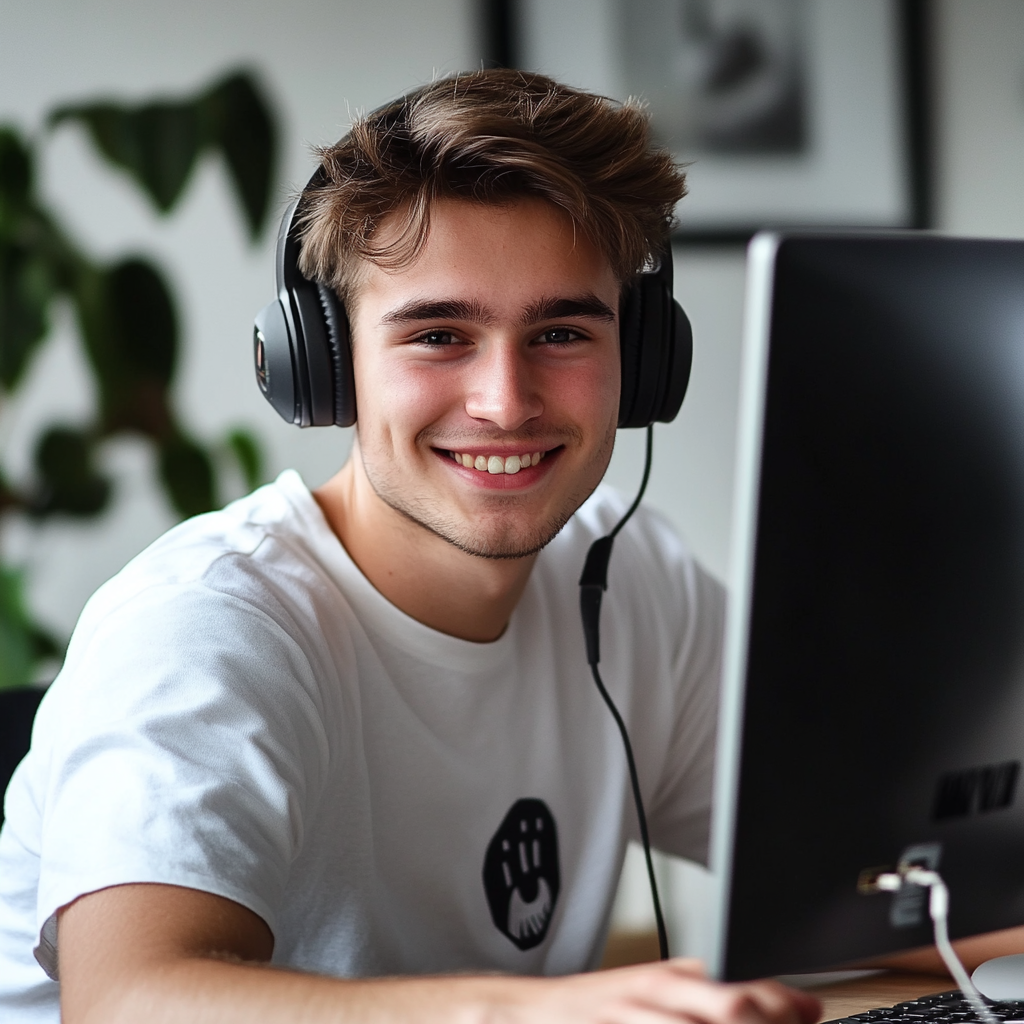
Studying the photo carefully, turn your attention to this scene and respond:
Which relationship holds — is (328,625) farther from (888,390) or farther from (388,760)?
(888,390)

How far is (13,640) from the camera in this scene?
5.66 feet

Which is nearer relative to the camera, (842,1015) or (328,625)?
(842,1015)

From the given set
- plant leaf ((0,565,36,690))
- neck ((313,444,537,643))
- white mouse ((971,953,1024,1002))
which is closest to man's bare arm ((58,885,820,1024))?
white mouse ((971,953,1024,1002))

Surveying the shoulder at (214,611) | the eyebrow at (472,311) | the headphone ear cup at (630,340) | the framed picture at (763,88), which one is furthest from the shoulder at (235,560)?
the framed picture at (763,88)

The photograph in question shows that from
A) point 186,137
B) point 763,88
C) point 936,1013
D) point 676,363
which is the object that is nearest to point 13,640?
A: point 186,137

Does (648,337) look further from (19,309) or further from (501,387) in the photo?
(19,309)

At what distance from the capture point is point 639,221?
3.81 feet

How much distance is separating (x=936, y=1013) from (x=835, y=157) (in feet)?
6.42

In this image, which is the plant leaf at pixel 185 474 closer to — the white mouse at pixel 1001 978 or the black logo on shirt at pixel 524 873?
the black logo on shirt at pixel 524 873

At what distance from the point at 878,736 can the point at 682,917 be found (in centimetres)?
193

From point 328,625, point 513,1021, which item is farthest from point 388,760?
point 513,1021

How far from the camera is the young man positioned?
33.1 inches

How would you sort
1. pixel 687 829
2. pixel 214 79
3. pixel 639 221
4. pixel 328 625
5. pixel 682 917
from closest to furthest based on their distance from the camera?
pixel 328 625
pixel 639 221
pixel 687 829
pixel 214 79
pixel 682 917

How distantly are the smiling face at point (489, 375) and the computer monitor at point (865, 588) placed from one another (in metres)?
0.50
